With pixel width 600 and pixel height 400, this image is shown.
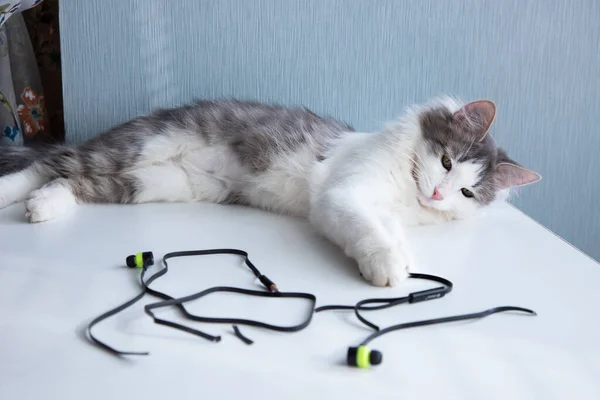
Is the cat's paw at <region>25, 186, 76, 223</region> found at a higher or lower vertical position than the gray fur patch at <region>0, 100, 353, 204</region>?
lower

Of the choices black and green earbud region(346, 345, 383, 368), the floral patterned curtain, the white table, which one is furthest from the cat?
black and green earbud region(346, 345, 383, 368)

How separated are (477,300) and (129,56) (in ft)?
4.74

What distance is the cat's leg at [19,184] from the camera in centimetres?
164

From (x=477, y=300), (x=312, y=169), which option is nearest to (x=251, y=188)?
(x=312, y=169)

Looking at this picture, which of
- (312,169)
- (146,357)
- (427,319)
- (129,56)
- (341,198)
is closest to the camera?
(146,357)

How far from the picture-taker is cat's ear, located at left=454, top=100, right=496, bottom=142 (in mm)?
1591

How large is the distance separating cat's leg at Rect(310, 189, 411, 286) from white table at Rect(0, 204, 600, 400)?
0.10ft

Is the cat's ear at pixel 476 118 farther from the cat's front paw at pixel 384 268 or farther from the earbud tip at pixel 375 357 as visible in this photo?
the earbud tip at pixel 375 357

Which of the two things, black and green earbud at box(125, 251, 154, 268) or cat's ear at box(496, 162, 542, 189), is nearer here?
black and green earbud at box(125, 251, 154, 268)

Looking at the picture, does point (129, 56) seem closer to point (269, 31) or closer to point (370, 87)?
point (269, 31)

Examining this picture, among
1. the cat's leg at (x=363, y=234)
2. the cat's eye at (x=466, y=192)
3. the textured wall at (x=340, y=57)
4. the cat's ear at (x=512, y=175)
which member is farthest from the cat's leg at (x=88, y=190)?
the cat's ear at (x=512, y=175)

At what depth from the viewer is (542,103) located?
2.10m

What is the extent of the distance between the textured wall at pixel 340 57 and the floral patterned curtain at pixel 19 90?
225 millimetres

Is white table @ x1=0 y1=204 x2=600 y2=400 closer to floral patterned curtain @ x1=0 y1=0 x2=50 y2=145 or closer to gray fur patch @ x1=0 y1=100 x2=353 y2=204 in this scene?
gray fur patch @ x1=0 y1=100 x2=353 y2=204
